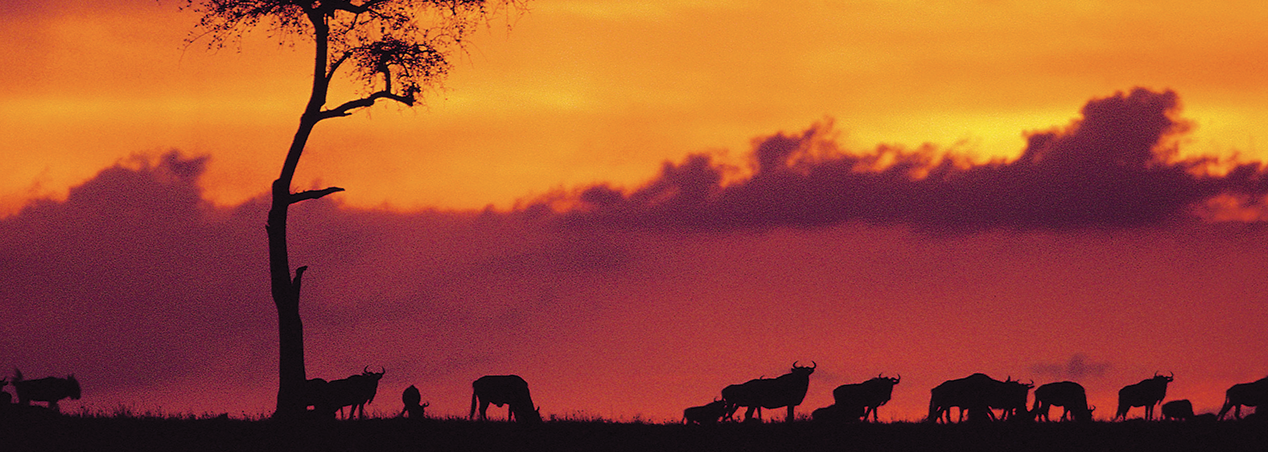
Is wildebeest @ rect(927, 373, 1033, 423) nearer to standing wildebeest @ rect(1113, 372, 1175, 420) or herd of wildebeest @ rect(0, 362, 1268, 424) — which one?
herd of wildebeest @ rect(0, 362, 1268, 424)

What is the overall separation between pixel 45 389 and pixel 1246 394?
37.0 metres

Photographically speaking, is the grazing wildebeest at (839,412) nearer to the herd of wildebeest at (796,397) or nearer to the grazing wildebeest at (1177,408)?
the herd of wildebeest at (796,397)

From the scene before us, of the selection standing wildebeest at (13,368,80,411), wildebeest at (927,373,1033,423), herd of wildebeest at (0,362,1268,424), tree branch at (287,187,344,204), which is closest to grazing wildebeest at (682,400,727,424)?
herd of wildebeest at (0,362,1268,424)

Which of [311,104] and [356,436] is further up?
[311,104]

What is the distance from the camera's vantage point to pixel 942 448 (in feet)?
97.3

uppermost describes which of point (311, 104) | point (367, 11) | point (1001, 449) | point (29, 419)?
point (367, 11)

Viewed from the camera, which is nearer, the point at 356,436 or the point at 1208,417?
the point at 356,436

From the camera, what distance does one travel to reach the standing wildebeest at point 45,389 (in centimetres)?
4169

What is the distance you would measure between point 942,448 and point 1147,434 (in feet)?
17.6

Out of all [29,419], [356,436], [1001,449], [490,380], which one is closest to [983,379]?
[1001,449]

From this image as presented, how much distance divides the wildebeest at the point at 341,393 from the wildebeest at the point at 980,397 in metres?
15.5

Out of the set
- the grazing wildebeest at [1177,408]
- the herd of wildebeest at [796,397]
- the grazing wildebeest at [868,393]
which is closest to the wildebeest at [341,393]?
the herd of wildebeest at [796,397]

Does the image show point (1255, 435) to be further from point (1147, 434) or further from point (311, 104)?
point (311, 104)

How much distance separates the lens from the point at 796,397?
38.1 m
